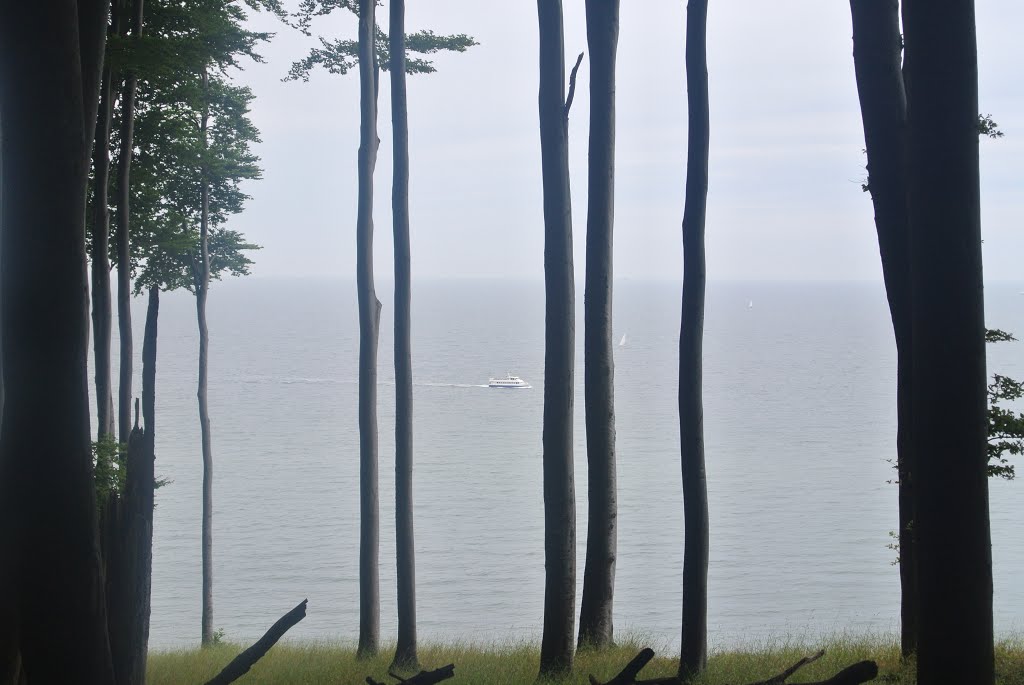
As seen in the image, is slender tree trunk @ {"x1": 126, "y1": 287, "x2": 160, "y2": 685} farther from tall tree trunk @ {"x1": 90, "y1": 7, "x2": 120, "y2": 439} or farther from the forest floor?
tall tree trunk @ {"x1": 90, "y1": 7, "x2": 120, "y2": 439}

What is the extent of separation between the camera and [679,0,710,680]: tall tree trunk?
10266 millimetres

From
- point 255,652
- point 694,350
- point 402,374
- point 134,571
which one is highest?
point 694,350

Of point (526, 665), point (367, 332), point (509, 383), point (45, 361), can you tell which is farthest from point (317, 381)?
point (45, 361)

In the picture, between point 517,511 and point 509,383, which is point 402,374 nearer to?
point 517,511

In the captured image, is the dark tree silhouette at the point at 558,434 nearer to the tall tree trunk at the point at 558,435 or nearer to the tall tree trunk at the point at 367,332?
the tall tree trunk at the point at 558,435

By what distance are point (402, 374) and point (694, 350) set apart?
4421mm

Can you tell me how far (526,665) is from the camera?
11750 millimetres

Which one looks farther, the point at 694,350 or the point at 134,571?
the point at 694,350

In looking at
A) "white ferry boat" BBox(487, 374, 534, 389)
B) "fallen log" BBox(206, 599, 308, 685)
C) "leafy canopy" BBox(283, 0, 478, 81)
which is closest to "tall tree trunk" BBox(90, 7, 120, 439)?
"leafy canopy" BBox(283, 0, 478, 81)

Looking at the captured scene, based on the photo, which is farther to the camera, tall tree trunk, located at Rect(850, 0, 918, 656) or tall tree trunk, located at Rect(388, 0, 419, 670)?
tall tree trunk, located at Rect(388, 0, 419, 670)

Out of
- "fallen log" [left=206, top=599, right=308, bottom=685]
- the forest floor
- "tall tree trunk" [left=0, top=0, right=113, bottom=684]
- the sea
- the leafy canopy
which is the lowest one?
the sea

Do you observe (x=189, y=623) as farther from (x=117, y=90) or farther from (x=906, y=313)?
(x=906, y=313)

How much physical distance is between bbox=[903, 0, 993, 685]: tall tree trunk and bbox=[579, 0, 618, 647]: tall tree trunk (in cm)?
610

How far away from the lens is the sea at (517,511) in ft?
93.5
